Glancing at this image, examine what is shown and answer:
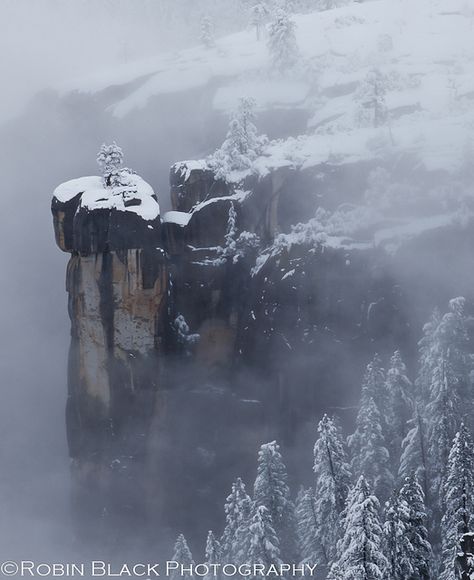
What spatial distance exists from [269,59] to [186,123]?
12.4 meters

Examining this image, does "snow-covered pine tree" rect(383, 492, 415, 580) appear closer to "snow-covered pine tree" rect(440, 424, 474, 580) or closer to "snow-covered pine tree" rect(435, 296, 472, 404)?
"snow-covered pine tree" rect(440, 424, 474, 580)

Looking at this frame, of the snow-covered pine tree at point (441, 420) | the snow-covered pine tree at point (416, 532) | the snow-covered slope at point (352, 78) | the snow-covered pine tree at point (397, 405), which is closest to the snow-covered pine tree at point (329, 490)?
the snow-covered pine tree at point (397, 405)

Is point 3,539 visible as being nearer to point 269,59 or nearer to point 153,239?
point 153,239

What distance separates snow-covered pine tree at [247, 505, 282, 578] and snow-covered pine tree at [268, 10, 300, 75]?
49.0m

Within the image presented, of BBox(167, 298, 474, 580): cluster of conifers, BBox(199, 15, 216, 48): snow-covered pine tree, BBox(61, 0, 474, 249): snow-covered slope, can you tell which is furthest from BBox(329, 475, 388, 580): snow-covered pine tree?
BBox(199, 15, 216, 48): snow-covered pine tree

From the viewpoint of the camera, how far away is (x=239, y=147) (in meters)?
49.4

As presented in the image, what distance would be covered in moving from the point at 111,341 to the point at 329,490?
1938 cm

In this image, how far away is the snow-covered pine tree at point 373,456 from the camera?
33.8 m

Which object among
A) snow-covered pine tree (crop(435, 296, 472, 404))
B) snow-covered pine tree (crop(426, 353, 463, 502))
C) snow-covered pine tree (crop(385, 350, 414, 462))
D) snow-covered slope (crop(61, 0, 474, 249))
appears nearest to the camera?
snow-covered pine tree (crop(426, 353, 463, 502))

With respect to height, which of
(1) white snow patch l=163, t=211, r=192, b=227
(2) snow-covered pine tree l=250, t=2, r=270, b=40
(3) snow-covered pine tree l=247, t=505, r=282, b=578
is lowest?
(3) snow-covered pine tree l=247, t=505, r=282, b=578

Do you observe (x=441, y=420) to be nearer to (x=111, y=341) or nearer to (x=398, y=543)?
(x=398, y=543)

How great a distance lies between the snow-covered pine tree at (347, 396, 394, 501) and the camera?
33.8m

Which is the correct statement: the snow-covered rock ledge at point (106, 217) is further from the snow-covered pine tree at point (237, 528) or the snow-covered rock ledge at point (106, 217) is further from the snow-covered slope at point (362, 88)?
the snow-covered pine tree at point (237, 528)

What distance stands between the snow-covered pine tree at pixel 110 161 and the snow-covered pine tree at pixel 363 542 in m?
29.4
